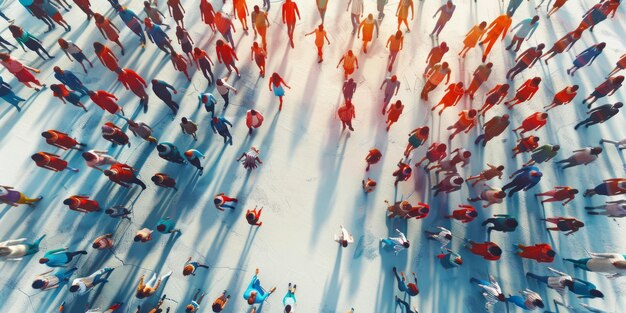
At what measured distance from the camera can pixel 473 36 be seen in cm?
1026

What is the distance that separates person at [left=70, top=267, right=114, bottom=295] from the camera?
21.3 feet

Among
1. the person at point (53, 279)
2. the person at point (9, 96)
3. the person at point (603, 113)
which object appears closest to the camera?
the person at point (53, 279)

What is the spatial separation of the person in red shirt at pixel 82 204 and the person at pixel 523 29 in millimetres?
13128

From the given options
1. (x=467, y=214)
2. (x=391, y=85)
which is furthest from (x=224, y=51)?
(x=467, y=214)

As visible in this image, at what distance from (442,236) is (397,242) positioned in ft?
3.38

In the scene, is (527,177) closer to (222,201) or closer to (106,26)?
(222,201)

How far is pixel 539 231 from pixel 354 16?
8737 mm

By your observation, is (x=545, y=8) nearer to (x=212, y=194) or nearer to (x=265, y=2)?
(x=265, y=2)

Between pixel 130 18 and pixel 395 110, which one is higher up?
pixel 130 18

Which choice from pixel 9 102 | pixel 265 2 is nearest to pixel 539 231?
pixel 265 2

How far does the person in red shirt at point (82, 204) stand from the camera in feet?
22.8

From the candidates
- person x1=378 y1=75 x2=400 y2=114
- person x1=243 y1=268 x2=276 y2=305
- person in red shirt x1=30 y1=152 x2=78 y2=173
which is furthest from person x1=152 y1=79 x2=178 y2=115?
person x1=378 y1=75 x2=400 y2=114

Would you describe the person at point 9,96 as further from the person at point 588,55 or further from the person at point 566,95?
the person at point 588,55

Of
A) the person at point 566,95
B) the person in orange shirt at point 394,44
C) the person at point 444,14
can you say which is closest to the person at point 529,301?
the person at point 566,95
